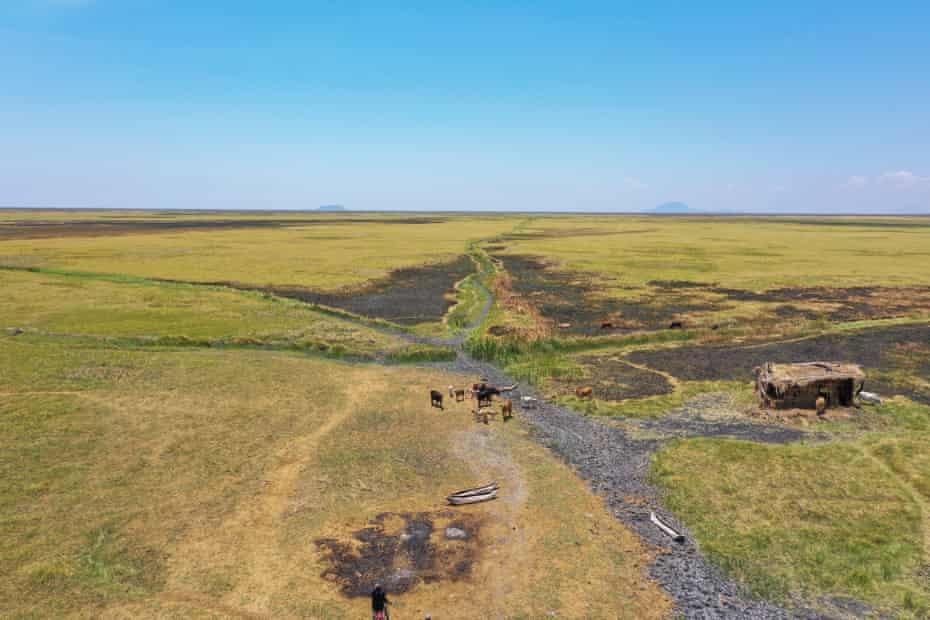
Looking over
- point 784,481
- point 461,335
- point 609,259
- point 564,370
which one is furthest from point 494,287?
point 784,481

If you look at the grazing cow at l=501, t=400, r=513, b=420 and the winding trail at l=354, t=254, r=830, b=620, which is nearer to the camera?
the winding trail at l=354, t=254, r=830, b=620

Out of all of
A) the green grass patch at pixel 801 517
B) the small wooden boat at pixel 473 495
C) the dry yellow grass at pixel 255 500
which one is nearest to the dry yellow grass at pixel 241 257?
the dry yellow grass at pixel 255 500

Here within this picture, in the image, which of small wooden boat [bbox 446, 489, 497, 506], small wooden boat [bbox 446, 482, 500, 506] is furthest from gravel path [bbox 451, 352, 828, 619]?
small wooden boat [bbox 446, 489, 497, 506]

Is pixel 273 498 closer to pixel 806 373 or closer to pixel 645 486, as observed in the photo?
pixel 645 486

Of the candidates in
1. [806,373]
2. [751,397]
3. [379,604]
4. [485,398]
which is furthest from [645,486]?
[806,373]

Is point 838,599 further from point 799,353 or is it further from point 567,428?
point 799,353

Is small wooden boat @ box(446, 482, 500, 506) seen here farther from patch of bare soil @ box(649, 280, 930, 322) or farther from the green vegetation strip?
patch of bare soil @ box(649, 280, 930, 322)

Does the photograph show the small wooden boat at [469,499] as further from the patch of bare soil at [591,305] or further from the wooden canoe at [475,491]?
the patch of bare soil at [591,305]

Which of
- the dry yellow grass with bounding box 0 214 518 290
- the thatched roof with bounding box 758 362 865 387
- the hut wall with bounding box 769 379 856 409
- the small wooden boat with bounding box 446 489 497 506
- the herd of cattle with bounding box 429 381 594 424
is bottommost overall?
the small wooden boat with bounding box 446 489 497 506
